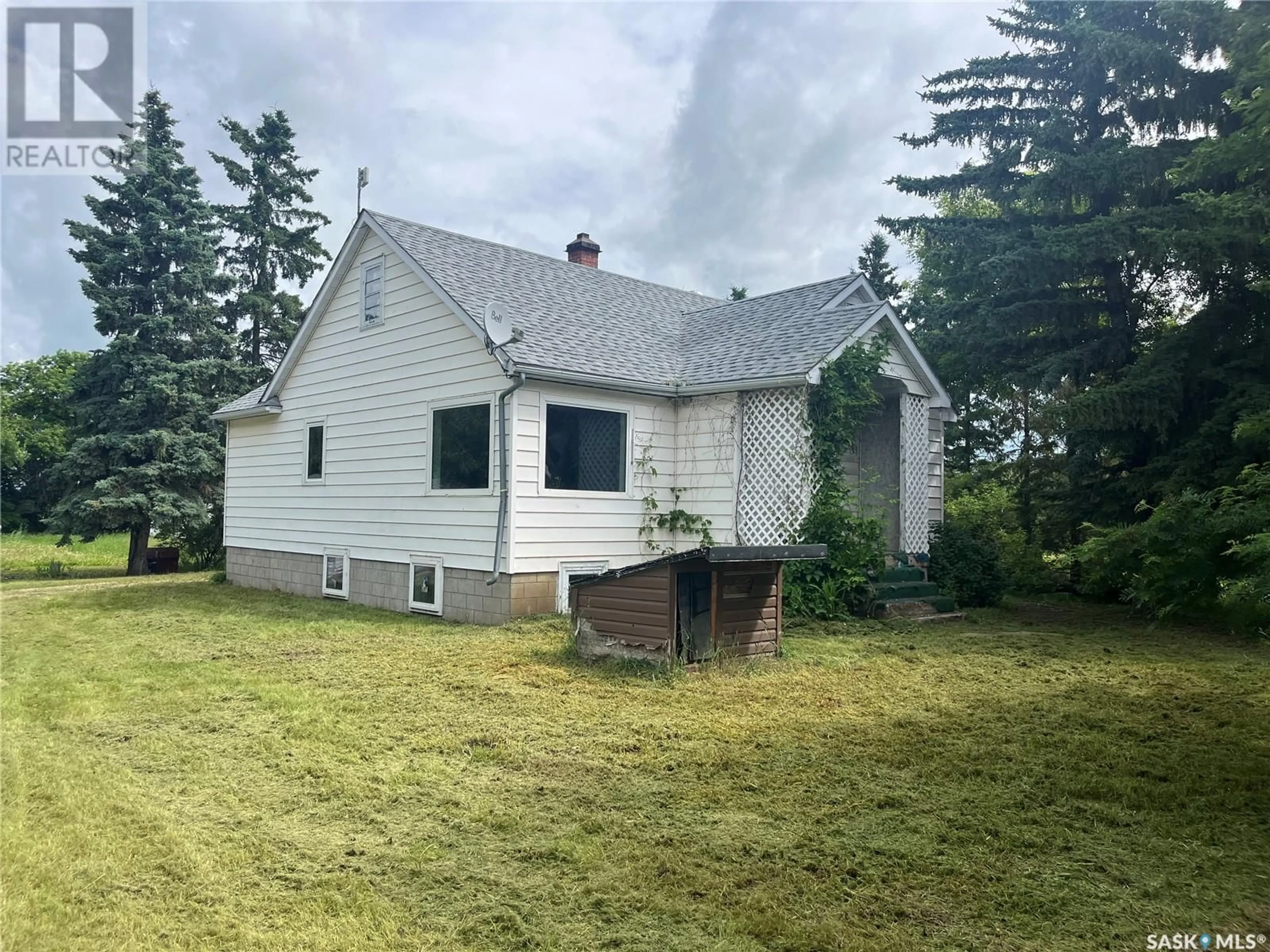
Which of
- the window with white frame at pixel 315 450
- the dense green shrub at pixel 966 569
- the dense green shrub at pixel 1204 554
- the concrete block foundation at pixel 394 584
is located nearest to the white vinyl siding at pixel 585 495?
the concrete block foundation at pixel 394 584

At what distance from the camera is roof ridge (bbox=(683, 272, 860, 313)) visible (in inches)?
544

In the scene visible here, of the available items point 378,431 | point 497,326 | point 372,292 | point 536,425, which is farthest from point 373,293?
point 536,425

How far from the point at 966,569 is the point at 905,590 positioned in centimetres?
198

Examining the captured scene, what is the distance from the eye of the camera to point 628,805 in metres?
4.30

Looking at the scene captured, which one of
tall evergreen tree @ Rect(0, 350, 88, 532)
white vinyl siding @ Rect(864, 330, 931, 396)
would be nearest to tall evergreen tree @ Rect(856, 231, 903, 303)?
white vinyl siding @ Rect(864, 330, 931, 396)

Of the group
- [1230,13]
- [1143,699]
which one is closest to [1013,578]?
[1143,699]

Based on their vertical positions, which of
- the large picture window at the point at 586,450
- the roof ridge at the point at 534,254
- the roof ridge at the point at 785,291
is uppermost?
the roof ridge at the point at 534,254

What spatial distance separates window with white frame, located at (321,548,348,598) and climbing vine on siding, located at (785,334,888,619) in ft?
24.8

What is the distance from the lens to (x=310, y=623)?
36.0ft

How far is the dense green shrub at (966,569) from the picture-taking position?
42.1ft

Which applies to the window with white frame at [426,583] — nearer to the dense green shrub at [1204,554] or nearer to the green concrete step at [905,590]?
the green concrete step at [905,590]

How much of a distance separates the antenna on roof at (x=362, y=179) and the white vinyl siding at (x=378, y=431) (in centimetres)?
88

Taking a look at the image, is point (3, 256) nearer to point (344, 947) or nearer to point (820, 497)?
point (344, 947)

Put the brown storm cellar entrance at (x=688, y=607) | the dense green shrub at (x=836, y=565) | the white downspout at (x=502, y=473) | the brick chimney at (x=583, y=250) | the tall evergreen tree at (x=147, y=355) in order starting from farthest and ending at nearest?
1. the tall evergreen tree at (x=147, y=355)
2. the brick chimney at (x=583, y=250)
3. the dense green shrub at (x=836, y=565)
4. the white downspout at (x=502, y=473)
5. the brown storm cellar entrance at (x=688, y=607)
